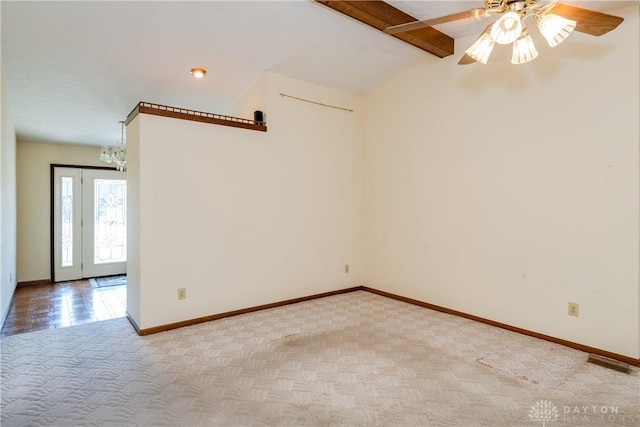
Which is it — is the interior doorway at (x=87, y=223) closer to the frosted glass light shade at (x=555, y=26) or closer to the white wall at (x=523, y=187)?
the white wall at (x=523, y=187)

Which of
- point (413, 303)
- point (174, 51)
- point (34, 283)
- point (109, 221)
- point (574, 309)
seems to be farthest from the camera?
point (109, 221)

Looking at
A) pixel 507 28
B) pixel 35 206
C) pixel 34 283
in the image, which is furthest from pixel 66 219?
pixel 507 28

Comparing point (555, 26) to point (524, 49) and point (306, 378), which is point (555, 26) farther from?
point (306, 378)

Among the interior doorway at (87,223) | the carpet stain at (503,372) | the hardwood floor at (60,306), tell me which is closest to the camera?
the carpet stain at (503,372)

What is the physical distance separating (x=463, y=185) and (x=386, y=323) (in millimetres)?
1681

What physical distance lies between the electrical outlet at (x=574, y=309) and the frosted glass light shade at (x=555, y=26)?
213 cm

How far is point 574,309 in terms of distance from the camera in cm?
281

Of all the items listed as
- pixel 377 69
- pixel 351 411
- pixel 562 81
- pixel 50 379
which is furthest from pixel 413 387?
pixel 377 69

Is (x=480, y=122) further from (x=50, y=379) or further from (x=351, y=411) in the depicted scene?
(x=50, y=379)

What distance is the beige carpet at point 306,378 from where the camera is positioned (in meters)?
1.90

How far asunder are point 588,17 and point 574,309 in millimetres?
2225
